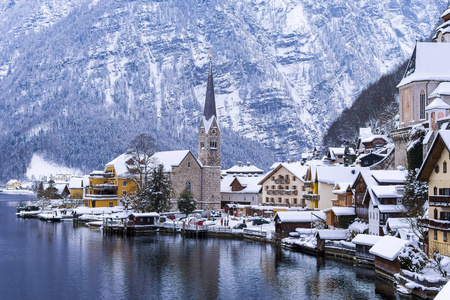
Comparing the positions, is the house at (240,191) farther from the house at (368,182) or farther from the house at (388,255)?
the house at (388,255)

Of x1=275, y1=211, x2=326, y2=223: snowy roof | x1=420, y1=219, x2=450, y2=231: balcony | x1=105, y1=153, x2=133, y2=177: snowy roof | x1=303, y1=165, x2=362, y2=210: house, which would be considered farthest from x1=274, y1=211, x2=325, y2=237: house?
x1=105, y1=153, x2=133, y2=177: snowy roof

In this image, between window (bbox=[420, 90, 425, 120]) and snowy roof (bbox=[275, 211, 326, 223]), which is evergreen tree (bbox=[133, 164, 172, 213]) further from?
window (bbox=[420, 90, 425, 120])

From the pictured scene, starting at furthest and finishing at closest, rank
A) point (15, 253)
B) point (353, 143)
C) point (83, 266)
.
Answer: point (353, 143) < point (15, 253) < point (83, 266)

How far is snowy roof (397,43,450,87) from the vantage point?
215 ft

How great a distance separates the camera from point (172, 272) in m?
50.1

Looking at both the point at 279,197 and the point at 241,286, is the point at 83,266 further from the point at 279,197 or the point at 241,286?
the point at 279,197

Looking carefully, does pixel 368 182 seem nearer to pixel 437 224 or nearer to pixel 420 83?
pixel 420 83

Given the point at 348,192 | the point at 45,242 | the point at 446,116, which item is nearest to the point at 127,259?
the point at 45,242

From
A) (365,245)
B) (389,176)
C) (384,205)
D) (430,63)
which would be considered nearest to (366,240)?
(365,245)

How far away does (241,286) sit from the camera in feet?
148

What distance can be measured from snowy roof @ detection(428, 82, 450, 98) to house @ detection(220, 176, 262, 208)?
5185 cm

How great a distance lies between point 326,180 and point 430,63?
21.6 m

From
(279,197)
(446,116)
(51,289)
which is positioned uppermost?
(446,116)

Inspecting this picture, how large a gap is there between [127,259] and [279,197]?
43.9 meters
